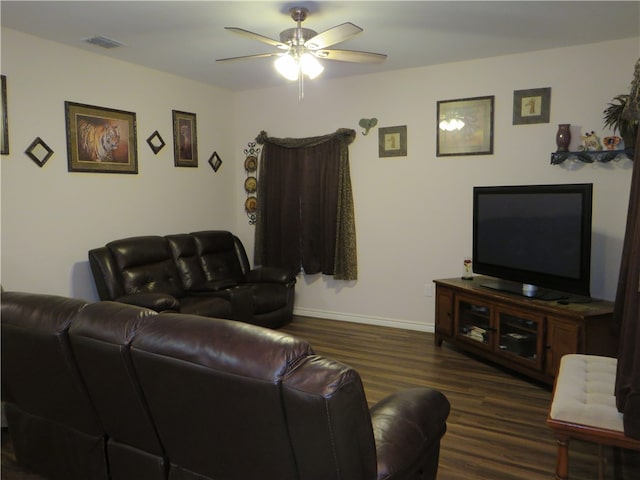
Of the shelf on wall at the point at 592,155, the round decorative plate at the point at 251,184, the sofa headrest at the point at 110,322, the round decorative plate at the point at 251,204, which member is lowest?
the sofa headrest at the point at 110,322

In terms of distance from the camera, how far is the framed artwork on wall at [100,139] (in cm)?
405

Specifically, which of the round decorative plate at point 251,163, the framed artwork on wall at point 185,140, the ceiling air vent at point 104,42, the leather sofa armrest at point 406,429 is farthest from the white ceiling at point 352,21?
the leather sofa armrest at point 406,429

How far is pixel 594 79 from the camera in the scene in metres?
3.96

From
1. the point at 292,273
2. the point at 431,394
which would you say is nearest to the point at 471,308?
the point at 292,273

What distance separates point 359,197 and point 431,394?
345 cm

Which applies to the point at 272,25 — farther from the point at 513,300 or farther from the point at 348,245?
the point at 513,300

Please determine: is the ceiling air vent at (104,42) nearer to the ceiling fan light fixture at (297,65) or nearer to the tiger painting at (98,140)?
the tiger painting at (98,140)

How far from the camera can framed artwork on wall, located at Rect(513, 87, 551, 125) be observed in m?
4.18

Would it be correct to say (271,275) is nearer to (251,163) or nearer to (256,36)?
(251,163)

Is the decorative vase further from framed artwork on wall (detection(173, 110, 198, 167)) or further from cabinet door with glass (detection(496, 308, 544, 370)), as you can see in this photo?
framed artwork on wall (detection(173, 110, 198, 167))

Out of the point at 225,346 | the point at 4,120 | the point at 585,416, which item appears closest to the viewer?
the point at 225,346

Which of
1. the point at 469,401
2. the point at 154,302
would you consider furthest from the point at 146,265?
the point at 469,401

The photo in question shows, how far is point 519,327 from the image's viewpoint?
11.8 ft

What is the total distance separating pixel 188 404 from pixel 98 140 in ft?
11.3
